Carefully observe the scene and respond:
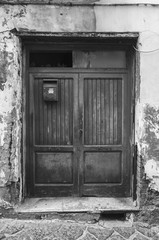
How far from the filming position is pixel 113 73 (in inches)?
183

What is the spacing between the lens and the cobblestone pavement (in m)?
3.87

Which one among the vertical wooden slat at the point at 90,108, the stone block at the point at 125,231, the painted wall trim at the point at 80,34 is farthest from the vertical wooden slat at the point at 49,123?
the stone block at the point at 125,231

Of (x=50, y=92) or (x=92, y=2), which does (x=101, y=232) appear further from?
(x=92, y=2)

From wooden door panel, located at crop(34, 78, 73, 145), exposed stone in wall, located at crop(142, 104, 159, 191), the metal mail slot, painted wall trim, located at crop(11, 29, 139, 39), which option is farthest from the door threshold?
painted wall trim, located at crop(11, 29, 139, 39)

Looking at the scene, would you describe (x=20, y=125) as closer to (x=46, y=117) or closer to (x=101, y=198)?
(x=46, y=117)

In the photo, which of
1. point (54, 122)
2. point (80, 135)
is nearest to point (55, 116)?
point (54, 122)

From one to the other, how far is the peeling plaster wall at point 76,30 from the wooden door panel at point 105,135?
484mm

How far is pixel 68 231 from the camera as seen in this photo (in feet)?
13.1

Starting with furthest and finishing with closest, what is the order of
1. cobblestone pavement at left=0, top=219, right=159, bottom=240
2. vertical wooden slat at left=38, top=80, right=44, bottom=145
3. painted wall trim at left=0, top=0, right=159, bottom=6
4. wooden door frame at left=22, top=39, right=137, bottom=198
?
1. vertical wooden slat at left=38, top=80, right=44, bottom=145
2. wooden door frame at left=22, top=39, right=137, bottom=198
3. painted wall trim at left=0, top=0, right=159, bottom=6
4. cobblestone pavement at left=0, top=219, right=159, bottom=240

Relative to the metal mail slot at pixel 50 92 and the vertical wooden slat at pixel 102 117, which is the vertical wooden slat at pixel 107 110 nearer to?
the vertical wooden slat at pixel 102 117

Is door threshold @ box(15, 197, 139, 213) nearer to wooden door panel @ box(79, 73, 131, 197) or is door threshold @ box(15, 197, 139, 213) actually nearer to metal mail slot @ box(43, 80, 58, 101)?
wooden door panel @ box(79, 73, 131, 197)

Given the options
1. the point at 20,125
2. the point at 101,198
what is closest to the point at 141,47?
the point at 20,125

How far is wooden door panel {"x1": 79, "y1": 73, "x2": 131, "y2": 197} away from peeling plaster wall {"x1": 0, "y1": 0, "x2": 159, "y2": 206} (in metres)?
0.48

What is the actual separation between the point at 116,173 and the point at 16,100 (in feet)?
6.84
